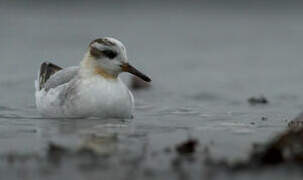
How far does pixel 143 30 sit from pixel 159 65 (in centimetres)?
610

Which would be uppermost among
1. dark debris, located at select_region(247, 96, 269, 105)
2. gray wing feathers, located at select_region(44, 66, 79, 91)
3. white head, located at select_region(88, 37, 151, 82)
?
white head, located at select_region(88, 37, 151, 82)

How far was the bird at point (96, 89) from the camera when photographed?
10.9 m

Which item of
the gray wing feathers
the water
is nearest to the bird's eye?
the gray wing feathers

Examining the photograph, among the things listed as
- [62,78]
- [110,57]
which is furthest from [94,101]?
[62,78]

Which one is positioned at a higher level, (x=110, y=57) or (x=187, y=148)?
(x=110, y=57)

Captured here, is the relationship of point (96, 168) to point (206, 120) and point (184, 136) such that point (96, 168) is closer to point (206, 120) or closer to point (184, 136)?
point (184, 136)

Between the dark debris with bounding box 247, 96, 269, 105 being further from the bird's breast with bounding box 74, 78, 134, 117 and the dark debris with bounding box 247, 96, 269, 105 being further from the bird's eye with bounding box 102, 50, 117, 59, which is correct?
the bird's eye with bounding box 102, 50, 117, 59

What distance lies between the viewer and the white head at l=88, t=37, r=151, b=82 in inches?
436

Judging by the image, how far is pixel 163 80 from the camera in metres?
17.4

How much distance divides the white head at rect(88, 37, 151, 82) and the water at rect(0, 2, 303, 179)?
0.77 m

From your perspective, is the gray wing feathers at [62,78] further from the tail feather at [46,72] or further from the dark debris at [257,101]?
the dark debris at [257,101]

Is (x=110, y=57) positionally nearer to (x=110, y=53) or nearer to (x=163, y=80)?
(x=110, y=53)

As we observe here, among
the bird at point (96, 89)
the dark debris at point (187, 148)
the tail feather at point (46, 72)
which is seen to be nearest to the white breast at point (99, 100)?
the bird at point (96, 89)

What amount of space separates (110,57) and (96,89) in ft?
1.73
